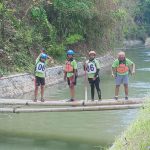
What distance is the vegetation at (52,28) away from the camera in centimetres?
2373

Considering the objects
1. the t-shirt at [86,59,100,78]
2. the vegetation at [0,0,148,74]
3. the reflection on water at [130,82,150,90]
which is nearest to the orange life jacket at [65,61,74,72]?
the t-shirt at [86,59,100,78]

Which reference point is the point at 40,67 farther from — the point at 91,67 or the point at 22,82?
the point at 22,82

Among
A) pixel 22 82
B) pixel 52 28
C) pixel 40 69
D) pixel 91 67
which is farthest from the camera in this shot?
pixel 52 28

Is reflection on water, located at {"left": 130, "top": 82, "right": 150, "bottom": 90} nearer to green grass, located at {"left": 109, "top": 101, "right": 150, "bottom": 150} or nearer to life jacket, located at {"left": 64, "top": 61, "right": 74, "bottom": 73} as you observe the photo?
life jacket, located at {"left": 64, "top": 61, "right": 74, "bottom": 73}

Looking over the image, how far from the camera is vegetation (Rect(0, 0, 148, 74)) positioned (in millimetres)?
23734

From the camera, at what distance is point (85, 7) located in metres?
29.4

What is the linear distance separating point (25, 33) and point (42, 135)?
12.2m

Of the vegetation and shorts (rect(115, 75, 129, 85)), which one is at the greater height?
the vegetation

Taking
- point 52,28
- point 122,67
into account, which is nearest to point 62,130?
point 122,67

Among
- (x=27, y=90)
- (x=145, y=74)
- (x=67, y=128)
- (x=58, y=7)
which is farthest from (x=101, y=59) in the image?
(x=67, y=128)

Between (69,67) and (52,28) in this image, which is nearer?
(69,67)

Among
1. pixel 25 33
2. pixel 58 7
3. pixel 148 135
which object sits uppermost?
pixel 58 7

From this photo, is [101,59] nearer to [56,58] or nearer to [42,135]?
[56,58]

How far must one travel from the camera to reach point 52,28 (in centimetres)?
2911
